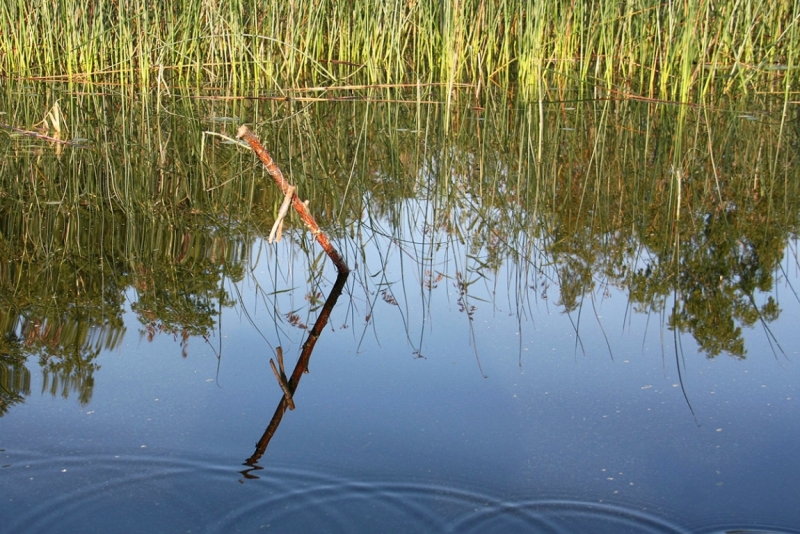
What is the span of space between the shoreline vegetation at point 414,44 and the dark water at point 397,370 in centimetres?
242

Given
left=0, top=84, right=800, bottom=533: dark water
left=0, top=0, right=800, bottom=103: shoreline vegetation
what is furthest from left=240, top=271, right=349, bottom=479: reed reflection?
left=0, top=0, right=800, bottom=103: shoreline vegetation

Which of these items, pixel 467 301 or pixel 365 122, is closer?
pixel 467 301

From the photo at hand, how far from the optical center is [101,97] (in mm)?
5168

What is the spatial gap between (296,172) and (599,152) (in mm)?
1150

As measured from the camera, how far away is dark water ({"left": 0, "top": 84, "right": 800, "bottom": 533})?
1.35 meters

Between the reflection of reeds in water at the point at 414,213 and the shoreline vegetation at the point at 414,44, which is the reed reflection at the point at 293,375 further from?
the shoreline vegetation at the point at 414,44

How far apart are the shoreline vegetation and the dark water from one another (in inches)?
95.2

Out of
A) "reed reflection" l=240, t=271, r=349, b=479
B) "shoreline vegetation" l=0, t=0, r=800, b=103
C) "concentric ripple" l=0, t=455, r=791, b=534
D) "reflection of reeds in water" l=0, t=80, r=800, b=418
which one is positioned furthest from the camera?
"shoreline vegetation" l=0, t=0, r=800, b=103

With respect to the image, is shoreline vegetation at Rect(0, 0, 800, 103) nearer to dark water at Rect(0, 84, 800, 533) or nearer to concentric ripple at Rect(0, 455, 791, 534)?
Answer: dark water at Rect(0, 84, 800, 533)

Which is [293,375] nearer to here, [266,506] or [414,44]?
[266,506]

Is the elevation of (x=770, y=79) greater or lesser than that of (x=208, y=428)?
greater

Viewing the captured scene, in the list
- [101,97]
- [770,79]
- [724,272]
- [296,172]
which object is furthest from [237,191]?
[770,79]

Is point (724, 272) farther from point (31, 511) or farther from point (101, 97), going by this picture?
point (101, 97)

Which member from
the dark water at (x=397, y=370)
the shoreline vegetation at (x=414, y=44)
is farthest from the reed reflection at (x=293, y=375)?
the shoreline vegetation at (x=414, y=44)
